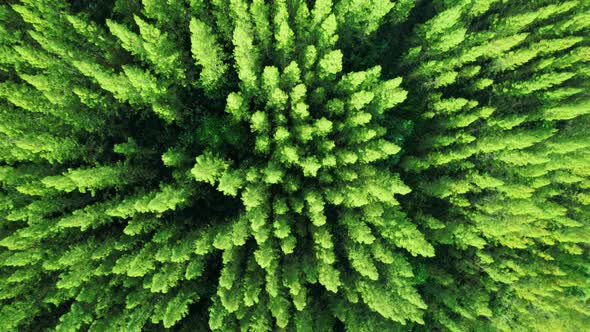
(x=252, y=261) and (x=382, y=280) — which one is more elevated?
(x=252, y=261)

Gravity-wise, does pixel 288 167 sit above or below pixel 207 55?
below

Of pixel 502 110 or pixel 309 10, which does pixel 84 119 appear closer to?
pixel 309 10

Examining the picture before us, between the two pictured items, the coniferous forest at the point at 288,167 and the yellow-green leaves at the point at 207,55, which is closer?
the yellow-green leaves at the point at 207,55

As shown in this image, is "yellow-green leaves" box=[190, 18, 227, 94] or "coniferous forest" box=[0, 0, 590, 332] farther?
"coniferous forest" box=[0, 0, 590, 332]

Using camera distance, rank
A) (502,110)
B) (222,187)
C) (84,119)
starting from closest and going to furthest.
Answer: (222,187) < (84,119) < (502,110)

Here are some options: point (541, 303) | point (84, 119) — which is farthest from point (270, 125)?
point (541, 303)

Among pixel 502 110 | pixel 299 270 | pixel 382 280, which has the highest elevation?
pixel 502 110

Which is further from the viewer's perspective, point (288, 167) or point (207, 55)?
point (288, 167)

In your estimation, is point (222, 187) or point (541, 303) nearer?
point (222, 187)
